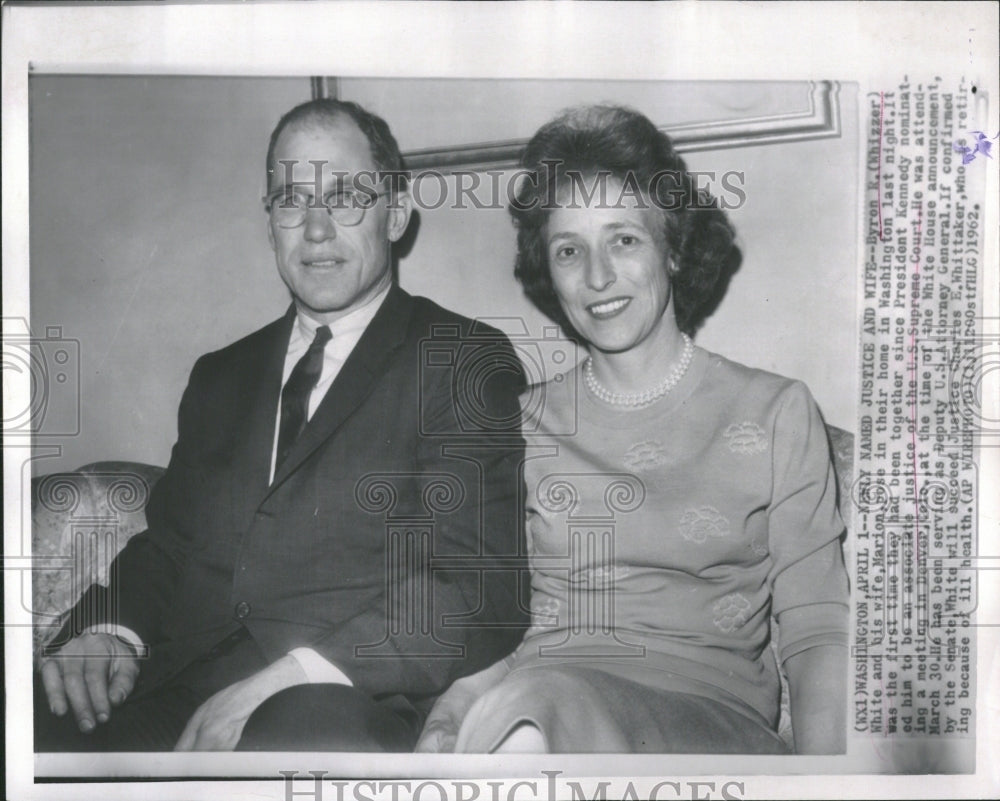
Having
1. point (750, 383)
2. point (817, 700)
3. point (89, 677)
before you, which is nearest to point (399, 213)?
point (750, 383)

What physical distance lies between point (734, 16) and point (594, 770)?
1.48 metres

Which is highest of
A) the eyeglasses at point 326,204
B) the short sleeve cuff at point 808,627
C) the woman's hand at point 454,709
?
the eyeglasses at point 326,204

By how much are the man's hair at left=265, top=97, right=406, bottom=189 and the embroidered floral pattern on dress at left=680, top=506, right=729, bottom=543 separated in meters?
0.84

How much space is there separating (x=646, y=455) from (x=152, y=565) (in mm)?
979

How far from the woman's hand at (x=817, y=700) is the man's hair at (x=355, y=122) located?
1.20 meters

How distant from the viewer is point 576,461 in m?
1.85

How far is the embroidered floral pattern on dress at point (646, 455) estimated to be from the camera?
184 cm

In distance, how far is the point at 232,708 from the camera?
1.85m

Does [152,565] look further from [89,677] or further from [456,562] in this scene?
[456,562]

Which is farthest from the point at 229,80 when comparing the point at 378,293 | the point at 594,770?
the point at 594,770

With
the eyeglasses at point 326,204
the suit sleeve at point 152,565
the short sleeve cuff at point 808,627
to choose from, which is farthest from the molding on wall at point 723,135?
the short sleeve cuff at point 808,627

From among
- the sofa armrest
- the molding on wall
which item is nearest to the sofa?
the sofa armrest

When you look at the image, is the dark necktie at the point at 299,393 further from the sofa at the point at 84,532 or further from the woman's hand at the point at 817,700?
the woman's hand at the point at 817,700

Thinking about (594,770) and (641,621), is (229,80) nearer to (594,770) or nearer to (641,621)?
(641,621)
